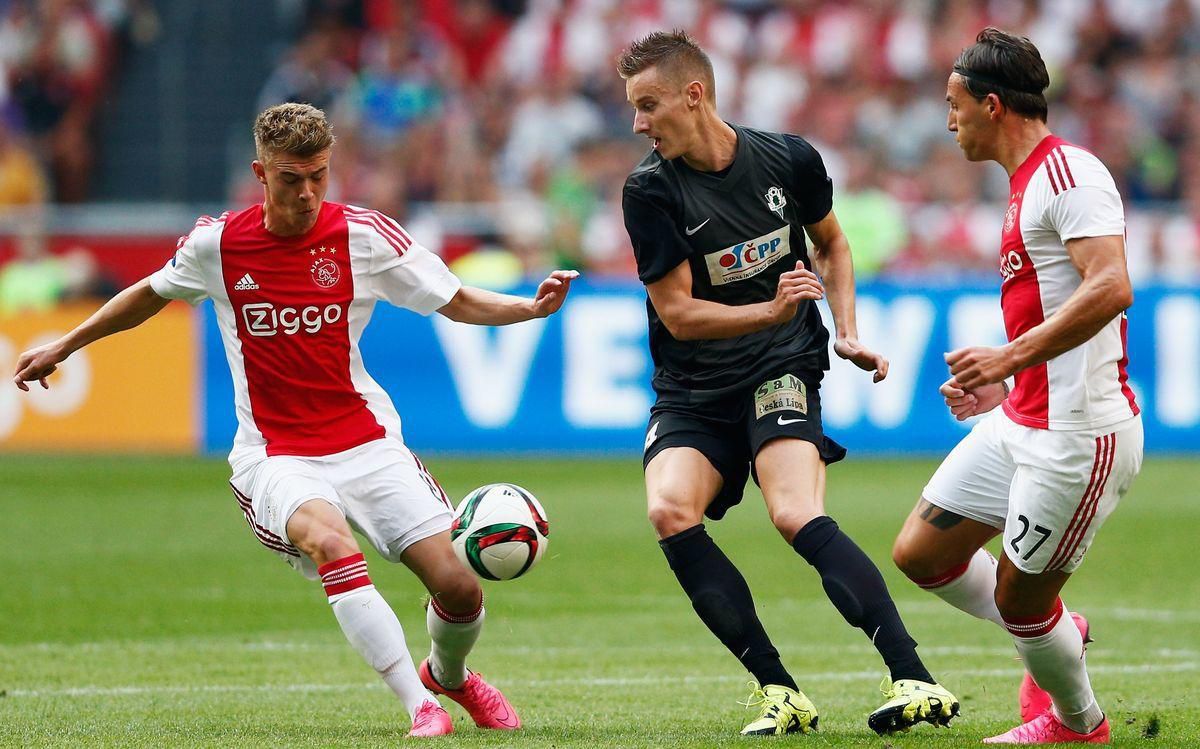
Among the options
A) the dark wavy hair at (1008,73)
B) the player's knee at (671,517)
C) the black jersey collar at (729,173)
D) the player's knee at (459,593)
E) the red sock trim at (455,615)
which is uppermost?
the dark wavy hair at (1008,73)

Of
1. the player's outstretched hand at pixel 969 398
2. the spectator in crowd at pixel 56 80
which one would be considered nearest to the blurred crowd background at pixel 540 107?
the spectator in crowd at pixel 56 80

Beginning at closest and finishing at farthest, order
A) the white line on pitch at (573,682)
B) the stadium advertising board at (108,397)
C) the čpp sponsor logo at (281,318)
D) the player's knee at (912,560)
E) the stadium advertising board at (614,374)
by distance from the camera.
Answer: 1. the player's knee at (912,560)
2. the čpp sponsor logo at (281,318)
3. the white line on pitch at (573,682)
4. the stadium advertising board at (614,374)
5. the stadium advertising board at (108,397)

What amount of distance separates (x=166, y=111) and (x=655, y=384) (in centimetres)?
1701

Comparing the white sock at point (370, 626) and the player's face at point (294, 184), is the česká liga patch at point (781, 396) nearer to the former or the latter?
the white sock at point (370, 626)

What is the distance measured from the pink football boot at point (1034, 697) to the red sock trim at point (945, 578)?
1.35 feet

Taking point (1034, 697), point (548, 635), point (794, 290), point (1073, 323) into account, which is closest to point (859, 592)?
point (1034, 697)

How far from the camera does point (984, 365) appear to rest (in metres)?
5.39

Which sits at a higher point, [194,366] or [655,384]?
[655,384]

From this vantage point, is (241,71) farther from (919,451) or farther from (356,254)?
(356,254)

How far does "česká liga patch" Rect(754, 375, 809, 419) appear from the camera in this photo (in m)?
6.37

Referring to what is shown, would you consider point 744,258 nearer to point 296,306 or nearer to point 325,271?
point 325,271

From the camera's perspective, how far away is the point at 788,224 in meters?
6.55

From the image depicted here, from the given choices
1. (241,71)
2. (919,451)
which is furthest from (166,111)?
(919,451)

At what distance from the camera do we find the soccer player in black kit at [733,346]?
6.12 metres
